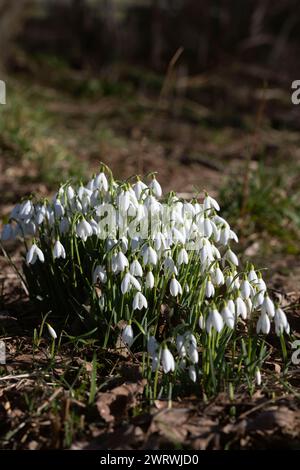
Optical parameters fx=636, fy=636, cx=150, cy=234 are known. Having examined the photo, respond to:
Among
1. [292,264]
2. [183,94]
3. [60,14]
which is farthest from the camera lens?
[60,14]

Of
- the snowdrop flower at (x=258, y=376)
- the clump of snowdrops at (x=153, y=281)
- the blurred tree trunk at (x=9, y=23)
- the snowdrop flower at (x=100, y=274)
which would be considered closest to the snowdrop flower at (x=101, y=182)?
the clump of snowdrops at (x=153, y=281)

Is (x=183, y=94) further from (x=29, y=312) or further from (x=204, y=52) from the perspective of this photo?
(x=29, y=312)

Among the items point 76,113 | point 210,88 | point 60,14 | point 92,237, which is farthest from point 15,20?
point 92,237

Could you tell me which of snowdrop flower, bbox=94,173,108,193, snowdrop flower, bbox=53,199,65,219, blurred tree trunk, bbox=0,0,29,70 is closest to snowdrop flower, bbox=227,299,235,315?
snowdrop flower, bbox=94,173,108,193

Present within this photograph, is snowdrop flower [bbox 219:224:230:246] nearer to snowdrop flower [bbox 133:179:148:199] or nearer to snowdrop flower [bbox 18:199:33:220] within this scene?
snowdrop flower [bbox 133:179:148:199]

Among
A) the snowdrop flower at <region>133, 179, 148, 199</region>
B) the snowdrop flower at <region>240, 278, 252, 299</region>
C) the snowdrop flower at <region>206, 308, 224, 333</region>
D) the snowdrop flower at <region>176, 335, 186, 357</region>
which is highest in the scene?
the snowdrop flower at <region>133, 179, 148, 199</region>
